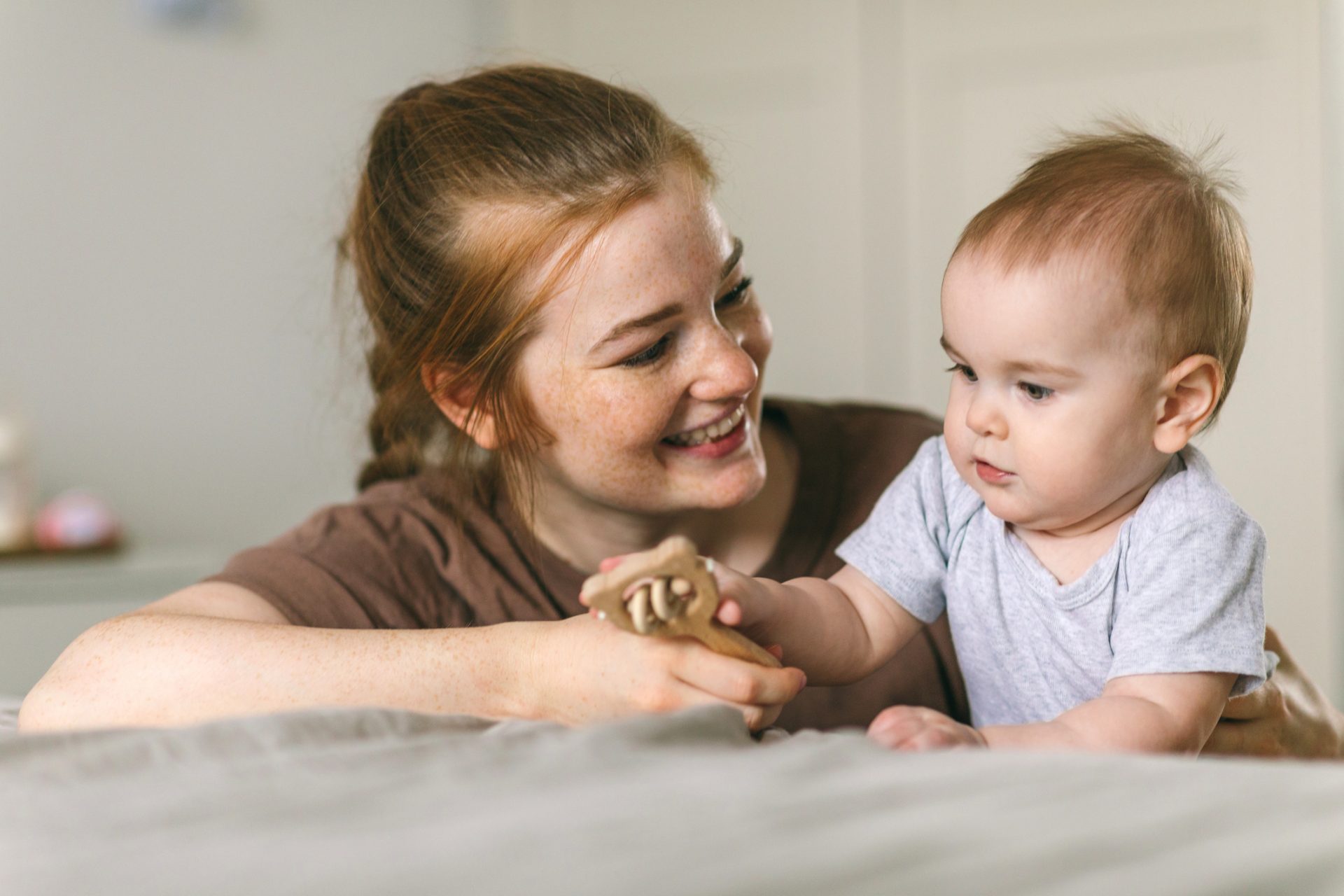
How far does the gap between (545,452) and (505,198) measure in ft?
0.79

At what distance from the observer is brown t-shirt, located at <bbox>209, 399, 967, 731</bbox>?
1181 millimetres

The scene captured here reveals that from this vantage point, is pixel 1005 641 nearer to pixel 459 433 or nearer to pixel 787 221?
pixel 459 433

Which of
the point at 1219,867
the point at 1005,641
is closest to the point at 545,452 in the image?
the point at 1005,641

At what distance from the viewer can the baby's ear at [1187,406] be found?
2.83 ft

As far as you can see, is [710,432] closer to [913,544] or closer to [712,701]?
[913,544]

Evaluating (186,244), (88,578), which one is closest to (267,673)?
(88,578)

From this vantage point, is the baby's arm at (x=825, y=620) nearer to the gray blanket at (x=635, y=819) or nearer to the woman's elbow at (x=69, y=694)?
the gray blanket at (x=635, y=819)

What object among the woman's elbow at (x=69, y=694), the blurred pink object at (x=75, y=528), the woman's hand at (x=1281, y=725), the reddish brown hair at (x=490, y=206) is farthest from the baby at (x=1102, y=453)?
the blurred pink object at (x=75, y=528)

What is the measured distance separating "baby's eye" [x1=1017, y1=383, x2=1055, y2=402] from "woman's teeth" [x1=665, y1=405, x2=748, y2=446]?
0.33m

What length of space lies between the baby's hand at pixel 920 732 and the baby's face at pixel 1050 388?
20 cm

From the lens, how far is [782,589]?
3.03ft

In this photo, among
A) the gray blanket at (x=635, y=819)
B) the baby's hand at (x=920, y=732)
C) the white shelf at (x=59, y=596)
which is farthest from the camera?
the white shelf at (x=59, y=596)

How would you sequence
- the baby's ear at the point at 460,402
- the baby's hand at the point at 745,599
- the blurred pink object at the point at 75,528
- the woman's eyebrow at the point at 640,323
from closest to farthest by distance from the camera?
the baby's hand at the point at 745,599 < the woman's eyebrow at the point at 640,323 < the baby's ear at the point at 460,402 < the blurred pink object at the point at 75,528

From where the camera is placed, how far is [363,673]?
930 mm
